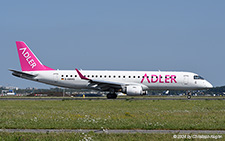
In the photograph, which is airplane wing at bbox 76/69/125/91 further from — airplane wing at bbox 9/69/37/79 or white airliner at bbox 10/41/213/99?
airplane wing at bbox 9/69/37/79

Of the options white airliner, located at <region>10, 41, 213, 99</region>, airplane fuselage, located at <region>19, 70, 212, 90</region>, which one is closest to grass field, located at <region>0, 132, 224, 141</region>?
white airliner, located at <region>10, 41, 213, 99</region>

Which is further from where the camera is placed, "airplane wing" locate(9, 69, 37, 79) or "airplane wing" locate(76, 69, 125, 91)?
"airplane wing" locate(9, 69, 37, 79)

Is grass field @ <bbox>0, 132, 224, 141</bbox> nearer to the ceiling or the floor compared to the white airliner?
nearer to the floor

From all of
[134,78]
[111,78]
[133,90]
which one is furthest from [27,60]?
[133,90]

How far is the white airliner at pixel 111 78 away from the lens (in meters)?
51.9

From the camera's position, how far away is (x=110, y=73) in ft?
174

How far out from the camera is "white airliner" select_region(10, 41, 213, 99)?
170 ft

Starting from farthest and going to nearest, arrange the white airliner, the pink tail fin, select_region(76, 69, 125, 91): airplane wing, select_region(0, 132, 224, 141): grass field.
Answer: the pink tail fin → the white airliner → select_region(76, 69, 125, 91): airplane wing → select_region(0, 132, 224, 141): grass field

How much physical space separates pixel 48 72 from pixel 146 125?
1402 inches

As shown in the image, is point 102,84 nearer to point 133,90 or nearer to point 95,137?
point 133,90

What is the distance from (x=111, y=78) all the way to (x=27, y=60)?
1213 cm

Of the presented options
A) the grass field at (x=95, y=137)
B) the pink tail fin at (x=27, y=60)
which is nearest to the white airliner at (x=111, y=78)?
the pink tail fin at (x=27, y=60)

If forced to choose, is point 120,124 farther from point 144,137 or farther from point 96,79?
point 96,79

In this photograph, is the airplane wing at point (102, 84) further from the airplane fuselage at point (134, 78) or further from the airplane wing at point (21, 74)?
the airplane wing at point (21, 74)
